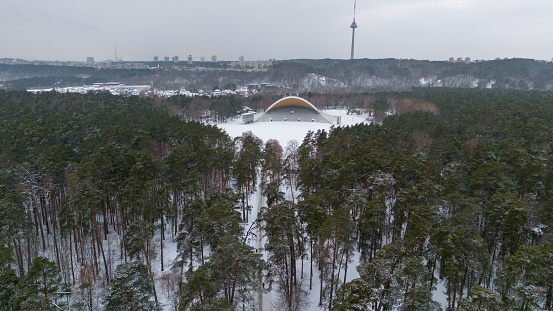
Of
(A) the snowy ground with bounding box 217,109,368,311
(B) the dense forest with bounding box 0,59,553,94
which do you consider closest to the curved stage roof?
(A) the snowy ground with bounding box 217,109,368,311

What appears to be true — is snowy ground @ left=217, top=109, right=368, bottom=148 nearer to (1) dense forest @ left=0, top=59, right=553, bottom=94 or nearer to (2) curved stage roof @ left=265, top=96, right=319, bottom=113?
(2) curved stage roof @ left=265, top=96, right=319, bottom=113

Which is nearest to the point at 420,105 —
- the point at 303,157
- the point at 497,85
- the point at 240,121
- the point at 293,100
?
the point at 293,100

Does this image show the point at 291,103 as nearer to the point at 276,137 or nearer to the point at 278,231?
the point at 276,137

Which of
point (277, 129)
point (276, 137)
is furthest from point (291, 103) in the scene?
point (276, 137)

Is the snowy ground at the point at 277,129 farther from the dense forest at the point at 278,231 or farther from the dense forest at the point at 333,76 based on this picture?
the dense forest at the point at 333,76

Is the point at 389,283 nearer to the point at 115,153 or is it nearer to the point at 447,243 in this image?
the point at 447,243

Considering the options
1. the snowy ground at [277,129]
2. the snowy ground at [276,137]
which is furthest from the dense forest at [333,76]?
the snowy ground at [276,137]

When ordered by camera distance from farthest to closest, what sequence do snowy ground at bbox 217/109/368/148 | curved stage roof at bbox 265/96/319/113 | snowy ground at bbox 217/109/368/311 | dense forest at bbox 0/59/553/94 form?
dense forest at bbox 0/59/553/94, curved stage roof at bbox 265/96/319/113, snowy ground at bbox 217/109/368/148, snowy ground at bbox 217/109/368/311
